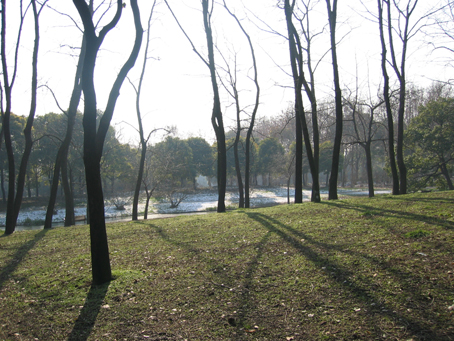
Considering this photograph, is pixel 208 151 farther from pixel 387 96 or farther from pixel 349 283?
pixel 349 283

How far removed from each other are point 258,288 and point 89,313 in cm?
207

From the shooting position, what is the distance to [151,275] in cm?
487

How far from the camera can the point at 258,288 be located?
411 cm

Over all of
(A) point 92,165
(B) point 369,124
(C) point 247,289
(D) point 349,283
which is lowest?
(C) point 247,289

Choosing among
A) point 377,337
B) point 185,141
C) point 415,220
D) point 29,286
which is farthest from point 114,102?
point 185,141

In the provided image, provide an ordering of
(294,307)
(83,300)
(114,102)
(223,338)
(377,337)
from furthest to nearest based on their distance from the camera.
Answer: (114,102) → (83,300) → (294,307) → (223,338) → (377,337)

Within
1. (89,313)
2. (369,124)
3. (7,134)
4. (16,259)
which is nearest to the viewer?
(89,313)

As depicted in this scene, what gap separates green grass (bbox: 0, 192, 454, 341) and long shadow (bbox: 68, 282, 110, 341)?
0.02 metres

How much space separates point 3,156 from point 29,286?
104 ft

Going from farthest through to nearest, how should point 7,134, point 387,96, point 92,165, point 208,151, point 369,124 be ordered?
point 208,151, point 369,124, point 387,96, point 7,134, point 92,165

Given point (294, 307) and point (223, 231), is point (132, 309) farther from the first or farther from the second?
point (223, 231)

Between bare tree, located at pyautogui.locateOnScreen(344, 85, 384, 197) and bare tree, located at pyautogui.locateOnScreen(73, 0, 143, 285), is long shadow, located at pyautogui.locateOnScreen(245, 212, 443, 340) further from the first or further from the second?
bare tree, located at pyautogui.locateOnScreen(344, 85, 384, 197)

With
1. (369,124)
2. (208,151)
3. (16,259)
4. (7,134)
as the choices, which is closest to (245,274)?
(16,259)

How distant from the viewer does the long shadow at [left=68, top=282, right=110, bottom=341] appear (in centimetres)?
335
